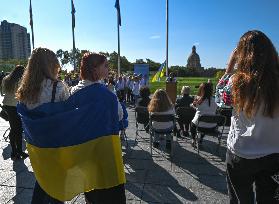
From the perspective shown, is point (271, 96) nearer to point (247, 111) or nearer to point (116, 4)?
point (247, 111)

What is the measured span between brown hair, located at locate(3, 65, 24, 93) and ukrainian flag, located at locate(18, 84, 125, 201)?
3438 mm

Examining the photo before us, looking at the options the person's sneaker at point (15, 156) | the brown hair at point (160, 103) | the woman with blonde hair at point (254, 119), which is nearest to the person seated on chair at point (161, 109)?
the brown hair at point (160, 103)

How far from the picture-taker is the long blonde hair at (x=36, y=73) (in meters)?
Answer: 3.30

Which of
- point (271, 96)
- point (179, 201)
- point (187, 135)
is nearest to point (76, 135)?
point (271, 96)

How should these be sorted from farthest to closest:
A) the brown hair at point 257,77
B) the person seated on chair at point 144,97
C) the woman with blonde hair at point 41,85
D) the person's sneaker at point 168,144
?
the person seated on chair at point 144,97 < the person's sneaker at point 168,144 < the woman with blonde hair at point 41,85 < the brown hair at point 257,77

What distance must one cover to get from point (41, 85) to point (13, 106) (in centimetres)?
357

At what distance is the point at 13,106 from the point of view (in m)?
6.56

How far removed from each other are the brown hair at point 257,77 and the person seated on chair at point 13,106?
16.1ft

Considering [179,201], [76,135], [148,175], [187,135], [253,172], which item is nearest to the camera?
[253,172]

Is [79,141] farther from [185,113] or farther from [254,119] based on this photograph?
[185,113]

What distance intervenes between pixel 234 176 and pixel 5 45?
86.6 meters

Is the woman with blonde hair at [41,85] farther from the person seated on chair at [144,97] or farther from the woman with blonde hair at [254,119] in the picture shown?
the person seated on chair at [144,97]

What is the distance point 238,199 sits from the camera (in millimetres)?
2670

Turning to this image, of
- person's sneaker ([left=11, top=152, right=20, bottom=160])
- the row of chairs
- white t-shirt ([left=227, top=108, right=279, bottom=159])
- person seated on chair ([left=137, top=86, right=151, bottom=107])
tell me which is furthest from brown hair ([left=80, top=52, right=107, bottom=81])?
person seated on chair ([left=137, top=86, right=151, bottom=107])
